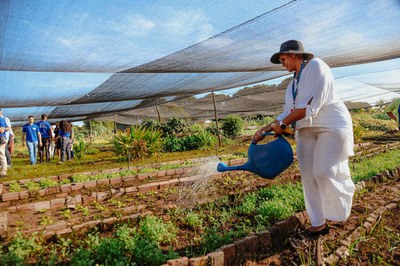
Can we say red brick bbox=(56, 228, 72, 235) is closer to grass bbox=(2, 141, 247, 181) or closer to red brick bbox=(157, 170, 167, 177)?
red brick bbox=(157, 170, 167, 177)

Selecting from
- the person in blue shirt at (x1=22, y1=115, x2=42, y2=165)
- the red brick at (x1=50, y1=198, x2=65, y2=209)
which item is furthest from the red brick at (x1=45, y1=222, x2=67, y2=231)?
the person in blue shirt at (x1=22, y1=115, x2=42, y2=165)

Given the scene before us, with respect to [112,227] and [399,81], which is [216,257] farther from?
[399,81]

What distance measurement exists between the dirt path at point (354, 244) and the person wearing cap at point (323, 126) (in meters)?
0.18

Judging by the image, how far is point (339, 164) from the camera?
6.63 ft

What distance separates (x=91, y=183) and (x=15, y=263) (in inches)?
109

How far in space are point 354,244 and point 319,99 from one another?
3.45 feet

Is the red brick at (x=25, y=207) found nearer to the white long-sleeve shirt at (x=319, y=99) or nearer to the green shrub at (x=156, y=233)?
the green shrub at (x=156, y=233)

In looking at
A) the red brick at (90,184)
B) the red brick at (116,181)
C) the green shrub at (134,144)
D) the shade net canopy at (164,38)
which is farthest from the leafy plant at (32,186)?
the green shrub at (134,144)

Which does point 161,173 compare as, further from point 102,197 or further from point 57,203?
Answer: point 57,203

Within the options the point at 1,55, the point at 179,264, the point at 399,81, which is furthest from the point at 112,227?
the point at 399,81

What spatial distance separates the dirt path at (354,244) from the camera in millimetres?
1850

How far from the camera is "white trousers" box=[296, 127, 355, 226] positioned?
199 cm

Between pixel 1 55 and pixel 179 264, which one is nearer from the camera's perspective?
pixel 179 264

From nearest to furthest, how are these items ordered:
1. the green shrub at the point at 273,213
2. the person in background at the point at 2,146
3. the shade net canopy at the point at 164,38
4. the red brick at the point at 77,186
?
the green shrub at the point at 273,213 < the shade net canopy at the point at 164,38 < the red brick at the point at 77,186 < the person in background at the point at 2,146
